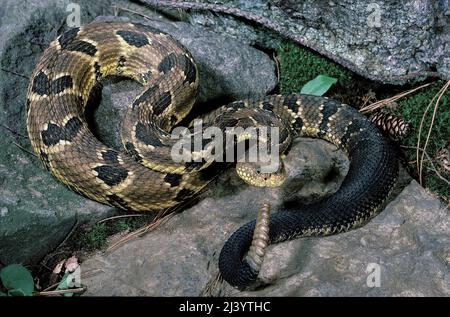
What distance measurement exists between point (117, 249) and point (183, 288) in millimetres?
813

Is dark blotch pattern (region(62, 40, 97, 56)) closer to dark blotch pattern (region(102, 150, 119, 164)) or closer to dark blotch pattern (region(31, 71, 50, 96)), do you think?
dark blotch pattern (region(31, 71, 50, 96))

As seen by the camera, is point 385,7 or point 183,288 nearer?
point 183,288

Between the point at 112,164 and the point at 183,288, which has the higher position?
the point at 112,164

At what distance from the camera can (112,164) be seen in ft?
15.0

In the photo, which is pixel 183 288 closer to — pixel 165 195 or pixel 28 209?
pixel 165 195

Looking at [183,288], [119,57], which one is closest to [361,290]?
[183,288]

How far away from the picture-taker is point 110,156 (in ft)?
15.2

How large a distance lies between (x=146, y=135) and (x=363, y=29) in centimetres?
227

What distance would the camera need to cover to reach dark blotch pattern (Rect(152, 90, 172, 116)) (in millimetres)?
5059

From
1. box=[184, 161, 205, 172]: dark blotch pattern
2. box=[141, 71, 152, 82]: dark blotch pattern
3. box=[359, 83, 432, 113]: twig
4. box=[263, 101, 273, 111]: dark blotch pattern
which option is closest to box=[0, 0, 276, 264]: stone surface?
box=[141, 71, 152, 82]: dark blotch pattern

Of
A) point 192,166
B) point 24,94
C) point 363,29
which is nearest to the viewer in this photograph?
point 192,166

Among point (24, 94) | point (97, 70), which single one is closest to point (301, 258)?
point (97, 70)

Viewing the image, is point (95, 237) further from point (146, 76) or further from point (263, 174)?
point (146, 76)

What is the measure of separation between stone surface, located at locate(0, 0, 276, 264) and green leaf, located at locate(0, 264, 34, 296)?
32 cm
